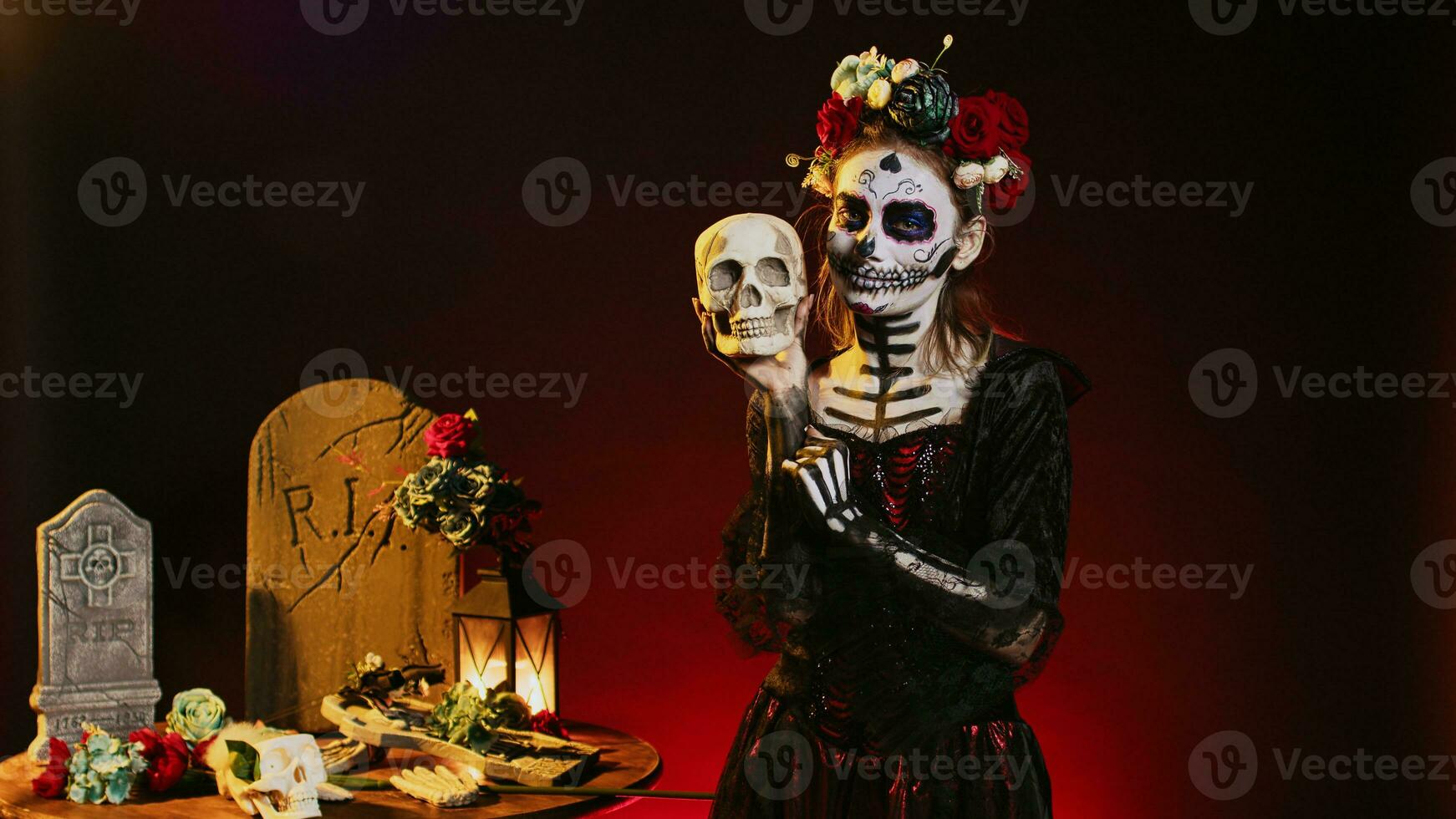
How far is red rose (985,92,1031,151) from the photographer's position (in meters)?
2.06

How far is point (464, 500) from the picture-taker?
10.1 ft

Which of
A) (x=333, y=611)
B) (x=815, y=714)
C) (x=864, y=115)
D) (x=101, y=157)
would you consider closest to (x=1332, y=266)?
(x=864, y=115)

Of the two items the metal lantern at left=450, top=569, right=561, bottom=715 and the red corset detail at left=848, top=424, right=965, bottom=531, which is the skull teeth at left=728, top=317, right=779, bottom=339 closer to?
the red corset detail at left=848, top=424, right=965, bottom=531

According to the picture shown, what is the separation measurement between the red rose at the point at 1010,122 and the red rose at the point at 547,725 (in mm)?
1594

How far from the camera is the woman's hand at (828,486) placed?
194cm

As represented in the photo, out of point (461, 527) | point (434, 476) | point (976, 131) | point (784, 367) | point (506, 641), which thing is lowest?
point (506, 641)

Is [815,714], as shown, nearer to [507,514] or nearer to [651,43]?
[507,514]

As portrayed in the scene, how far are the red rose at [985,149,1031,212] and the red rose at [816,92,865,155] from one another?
0.69 ft

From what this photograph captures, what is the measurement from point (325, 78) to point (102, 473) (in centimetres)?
111

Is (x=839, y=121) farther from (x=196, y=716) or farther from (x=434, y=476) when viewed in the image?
(x=196, y=716)

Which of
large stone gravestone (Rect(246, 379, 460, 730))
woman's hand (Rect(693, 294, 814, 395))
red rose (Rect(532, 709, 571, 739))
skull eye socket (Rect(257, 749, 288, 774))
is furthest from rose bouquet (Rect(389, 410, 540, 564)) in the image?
woman's hand (Rect(693, 294, 814, 395))

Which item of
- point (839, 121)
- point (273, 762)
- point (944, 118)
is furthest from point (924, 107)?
point (273, 762)

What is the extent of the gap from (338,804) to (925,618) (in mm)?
1291

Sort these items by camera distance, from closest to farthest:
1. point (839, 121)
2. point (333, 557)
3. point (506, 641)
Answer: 1. point (839, 121)
2. point (506, 641)
3. point (333, 557)
